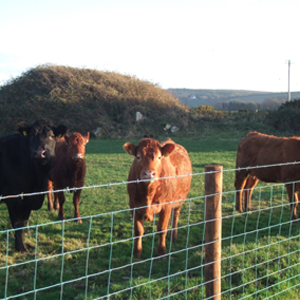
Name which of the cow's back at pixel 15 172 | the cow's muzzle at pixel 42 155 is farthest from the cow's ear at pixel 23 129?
the cow's muzzle at pixel 42 155

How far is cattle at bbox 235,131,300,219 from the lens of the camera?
6859mm

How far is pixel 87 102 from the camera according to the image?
26.1 meters

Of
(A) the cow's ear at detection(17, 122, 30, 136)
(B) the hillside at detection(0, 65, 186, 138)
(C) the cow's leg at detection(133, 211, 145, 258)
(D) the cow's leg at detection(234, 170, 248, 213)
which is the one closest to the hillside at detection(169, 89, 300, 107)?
(B) the hillside at detection(0, 65, 186, 138)

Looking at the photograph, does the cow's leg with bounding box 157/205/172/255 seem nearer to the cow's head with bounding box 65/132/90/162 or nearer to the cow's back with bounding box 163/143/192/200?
the cow's back with bounding box 163/143/192/200

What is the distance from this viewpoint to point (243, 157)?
7.91m

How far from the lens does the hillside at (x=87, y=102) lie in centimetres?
2430

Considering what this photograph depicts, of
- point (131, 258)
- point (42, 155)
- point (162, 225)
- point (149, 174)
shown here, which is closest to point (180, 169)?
point (162, 225)

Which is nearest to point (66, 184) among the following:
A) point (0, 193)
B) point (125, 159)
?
point (0, 193)

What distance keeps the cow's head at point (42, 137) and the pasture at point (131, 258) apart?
3.33ft

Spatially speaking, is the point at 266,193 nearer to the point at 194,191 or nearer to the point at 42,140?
the point at 194,191

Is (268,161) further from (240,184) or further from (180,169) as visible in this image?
(180,169)

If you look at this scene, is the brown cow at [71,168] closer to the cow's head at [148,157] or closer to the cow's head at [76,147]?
the cow's head at [76,147]

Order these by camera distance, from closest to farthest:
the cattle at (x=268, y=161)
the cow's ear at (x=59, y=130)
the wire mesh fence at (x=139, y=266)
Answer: the wire mesh fence at (x=139, y=266)
the cow's ear at (x=59, y=130)
the cattle at (x=268, y=161)

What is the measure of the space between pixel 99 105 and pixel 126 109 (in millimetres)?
2178
